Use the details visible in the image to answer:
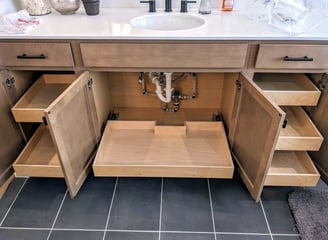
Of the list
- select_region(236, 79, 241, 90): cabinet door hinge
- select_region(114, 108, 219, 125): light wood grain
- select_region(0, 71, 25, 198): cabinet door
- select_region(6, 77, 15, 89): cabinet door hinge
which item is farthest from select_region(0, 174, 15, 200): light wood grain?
select_region(236, 79, 241, 90): cabinet door hinge

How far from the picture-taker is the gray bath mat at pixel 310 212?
1.23 m

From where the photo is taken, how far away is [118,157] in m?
1.49

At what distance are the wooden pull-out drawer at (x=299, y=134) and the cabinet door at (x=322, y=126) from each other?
0.06m

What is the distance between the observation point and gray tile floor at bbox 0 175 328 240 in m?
1.25

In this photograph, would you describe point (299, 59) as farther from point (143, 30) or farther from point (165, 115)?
point (165, 115)

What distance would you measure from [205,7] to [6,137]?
132 centimetres

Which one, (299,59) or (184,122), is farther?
(184,122)

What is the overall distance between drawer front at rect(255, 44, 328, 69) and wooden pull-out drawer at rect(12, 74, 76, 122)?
1143mm

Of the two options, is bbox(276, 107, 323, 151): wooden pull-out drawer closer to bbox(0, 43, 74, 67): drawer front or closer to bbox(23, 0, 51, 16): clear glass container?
bbox(0, 43, 74, 67): drawer front

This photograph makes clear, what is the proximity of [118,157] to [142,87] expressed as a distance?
1.82ft

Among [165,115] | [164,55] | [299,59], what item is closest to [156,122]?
[165,115]

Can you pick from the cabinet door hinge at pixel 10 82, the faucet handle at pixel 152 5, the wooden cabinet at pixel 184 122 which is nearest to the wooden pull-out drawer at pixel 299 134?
the wooden cabinet at pixel 184 122

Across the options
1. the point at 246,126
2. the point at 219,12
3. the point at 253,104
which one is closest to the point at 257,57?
the point at 253,104

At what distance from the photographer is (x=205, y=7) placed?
4.83 ft
